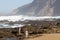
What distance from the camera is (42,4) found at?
3269cm

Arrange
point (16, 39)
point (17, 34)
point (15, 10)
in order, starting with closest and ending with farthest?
1. point (16, 39)
2. point (17, 34)
3. point (15, 10)

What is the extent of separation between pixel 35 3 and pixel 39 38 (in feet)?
80.2

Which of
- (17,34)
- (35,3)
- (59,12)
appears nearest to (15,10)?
(35,3)

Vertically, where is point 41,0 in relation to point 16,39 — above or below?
above

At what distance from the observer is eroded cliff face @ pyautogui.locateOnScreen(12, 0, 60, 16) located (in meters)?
31.2

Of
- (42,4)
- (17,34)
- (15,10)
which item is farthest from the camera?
(42,4)

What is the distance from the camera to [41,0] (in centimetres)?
3469

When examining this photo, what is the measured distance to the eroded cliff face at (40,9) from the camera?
3123 cm

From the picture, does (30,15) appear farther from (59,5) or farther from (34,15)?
(59,5)

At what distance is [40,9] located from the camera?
106 feet

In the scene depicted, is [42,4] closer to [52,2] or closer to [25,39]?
[52,2]

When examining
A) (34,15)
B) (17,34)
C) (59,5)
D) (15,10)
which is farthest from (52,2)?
(17,34)

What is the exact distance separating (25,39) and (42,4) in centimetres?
2390

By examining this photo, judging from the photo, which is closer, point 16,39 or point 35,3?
point 16,39
